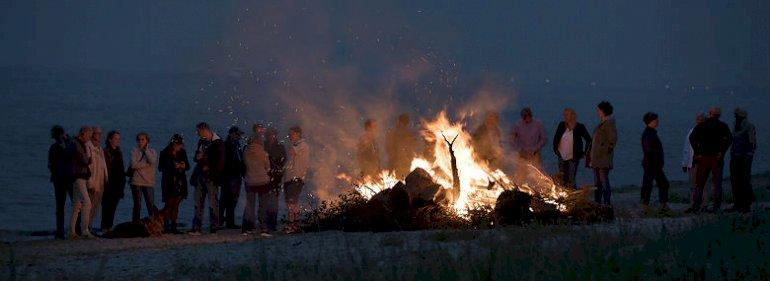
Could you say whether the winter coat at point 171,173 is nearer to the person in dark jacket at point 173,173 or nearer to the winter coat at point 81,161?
the person in dark jacket at point 173,173

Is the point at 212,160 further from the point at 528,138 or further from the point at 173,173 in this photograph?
the point at 528,138

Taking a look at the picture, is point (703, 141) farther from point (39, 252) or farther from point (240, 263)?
point (39, 252)

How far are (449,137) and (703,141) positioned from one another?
348 cm

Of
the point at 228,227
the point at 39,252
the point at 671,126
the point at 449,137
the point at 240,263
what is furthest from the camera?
the point at 671,126

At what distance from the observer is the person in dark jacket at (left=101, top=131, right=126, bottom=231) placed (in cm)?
1834

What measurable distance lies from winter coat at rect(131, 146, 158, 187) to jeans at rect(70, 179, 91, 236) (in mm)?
Answer: 800

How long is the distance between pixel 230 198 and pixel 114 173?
1.71 metres

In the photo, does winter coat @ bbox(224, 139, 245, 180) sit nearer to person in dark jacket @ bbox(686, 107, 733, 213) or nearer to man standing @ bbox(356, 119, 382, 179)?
man standing @ bbox(356, 119, 382, 179)

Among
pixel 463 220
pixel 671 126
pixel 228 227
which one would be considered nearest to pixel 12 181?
pixel 228 227

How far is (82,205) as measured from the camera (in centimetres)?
1745

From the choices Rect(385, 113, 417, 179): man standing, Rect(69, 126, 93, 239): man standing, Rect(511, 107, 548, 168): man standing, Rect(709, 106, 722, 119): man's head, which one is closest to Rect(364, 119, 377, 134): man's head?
Rect(385, 113, 417, 179): man standing

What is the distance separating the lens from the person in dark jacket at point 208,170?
17.8 m

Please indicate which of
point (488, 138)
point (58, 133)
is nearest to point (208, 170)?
point (58, 133)

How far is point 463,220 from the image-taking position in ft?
53.1
